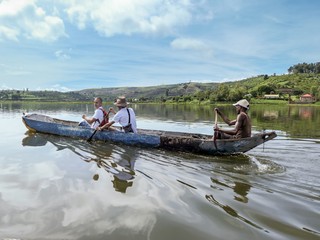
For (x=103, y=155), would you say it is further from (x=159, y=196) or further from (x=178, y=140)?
(x=159, y=196)

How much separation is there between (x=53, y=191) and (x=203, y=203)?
129 inches

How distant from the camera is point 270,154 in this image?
11.1 m

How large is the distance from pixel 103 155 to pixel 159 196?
502cm

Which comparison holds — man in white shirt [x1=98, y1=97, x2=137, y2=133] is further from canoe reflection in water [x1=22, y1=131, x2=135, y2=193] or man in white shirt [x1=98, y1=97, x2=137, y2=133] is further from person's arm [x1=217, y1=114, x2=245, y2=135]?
person's arm [x1=217, y1=114, x2=245, y2=135]

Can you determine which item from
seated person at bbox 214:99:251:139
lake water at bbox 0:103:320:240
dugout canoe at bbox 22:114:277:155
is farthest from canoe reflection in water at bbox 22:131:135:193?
seated person at bbox 214:99:251:139

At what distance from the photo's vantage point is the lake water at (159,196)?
4.72 m

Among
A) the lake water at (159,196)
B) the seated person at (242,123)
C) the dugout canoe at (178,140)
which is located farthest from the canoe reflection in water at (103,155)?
the seated person at (242,123)

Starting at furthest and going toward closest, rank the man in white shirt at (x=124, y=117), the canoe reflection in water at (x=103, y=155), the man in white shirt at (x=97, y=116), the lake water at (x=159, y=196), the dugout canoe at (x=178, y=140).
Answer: the man in white shirt at (x=97, y=116)
the man in white shirt at (x=124, y=117)
the dugout canoe at (x=178, y=140)
the canoe reflection in water at (x=103, y=155)
the lake water at (x=159, y=196)

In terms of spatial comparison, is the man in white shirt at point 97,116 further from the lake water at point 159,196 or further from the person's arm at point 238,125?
the person's arm at point 238,125

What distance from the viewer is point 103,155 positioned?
10930mm

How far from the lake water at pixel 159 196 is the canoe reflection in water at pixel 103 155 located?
4 cm

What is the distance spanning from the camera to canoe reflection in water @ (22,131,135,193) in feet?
25.5

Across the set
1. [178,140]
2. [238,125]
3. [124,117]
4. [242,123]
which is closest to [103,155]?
[124,117]

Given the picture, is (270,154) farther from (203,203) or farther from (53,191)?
(53,191)
